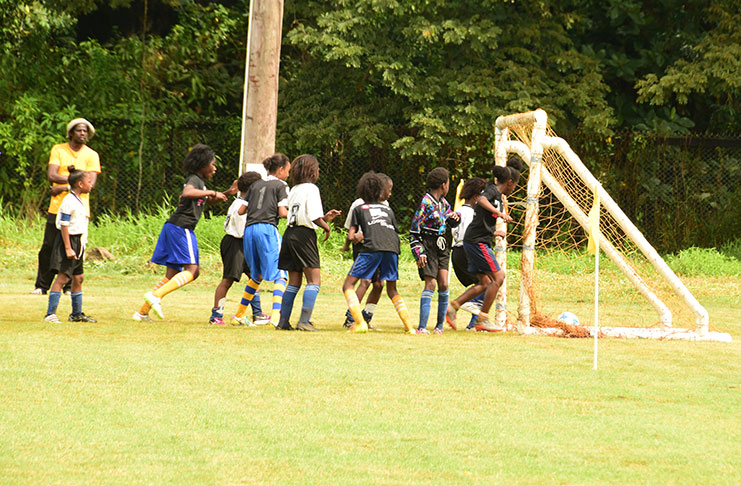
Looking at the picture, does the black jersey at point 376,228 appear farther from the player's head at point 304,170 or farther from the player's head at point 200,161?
the player's head at point 200,161

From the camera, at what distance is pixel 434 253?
10.1 meters

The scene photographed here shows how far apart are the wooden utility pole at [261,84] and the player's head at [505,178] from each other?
489 centimetres

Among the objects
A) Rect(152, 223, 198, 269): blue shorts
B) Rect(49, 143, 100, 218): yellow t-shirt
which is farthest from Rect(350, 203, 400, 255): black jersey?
Rect(49, 143, 100, 218): yellow t-shirt

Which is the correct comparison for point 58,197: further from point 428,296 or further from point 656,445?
point 656,445

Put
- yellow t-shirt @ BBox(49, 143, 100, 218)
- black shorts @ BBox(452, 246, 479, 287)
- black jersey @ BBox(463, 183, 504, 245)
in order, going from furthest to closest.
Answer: yellow t-shirt @ BBox(49, 143, 100, 218), black shorts @ BBox(452, 246, 479, 287), black jersey @ BBox(463, 183, 504, 245)

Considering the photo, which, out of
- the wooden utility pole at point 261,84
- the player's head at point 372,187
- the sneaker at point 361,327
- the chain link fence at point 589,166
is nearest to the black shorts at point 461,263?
the player's head at point 372,187

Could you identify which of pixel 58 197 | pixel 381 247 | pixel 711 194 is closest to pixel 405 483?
pixel 381 247

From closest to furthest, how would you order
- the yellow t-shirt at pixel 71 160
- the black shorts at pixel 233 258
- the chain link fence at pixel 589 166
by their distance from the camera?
1. the black shorts at pixel 233 258
2. the yellow t-shirt at pixel 71 160
3. the chain link fence at pixel 589 166

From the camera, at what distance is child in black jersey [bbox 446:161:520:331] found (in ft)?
33.8

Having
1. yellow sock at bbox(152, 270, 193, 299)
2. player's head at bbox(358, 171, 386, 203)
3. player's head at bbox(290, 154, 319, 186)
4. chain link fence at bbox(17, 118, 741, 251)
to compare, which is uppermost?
chain link fence at bbox(17, 118, 741, 251)

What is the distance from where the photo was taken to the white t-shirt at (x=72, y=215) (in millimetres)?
9492

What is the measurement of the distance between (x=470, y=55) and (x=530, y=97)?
1.44 meters

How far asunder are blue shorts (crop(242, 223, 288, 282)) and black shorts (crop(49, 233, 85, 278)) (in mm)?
1524

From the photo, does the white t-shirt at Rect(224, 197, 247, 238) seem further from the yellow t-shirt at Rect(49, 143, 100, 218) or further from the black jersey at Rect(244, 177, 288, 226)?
the yellow t-shirt at Rect(49, 143, 100, 218)
